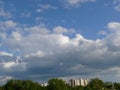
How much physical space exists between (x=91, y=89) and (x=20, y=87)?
4088 cm

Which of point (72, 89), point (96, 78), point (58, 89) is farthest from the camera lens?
point (96, 78)

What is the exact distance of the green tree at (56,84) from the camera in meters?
164

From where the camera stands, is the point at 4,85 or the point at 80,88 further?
the point at 80,88

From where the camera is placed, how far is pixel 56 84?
166 m

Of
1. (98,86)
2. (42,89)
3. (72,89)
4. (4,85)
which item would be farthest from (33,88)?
(98,86)

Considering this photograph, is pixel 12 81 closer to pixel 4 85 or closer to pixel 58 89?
pixel 4 85

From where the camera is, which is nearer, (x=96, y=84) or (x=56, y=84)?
(x=56, y=84)

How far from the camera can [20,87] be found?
Answer: 166 m

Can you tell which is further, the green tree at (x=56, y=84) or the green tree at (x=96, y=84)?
the green tree at (x=96, y=84)

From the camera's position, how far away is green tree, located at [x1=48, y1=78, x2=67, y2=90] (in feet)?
540

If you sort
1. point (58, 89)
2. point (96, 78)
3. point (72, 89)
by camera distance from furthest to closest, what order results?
point (96, 78) → point (72, 89) → point (58, 89)

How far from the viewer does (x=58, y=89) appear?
162 metres

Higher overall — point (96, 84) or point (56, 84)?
point (96, 84)

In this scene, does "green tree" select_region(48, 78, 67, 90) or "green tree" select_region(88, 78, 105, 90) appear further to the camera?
"green tree" select_region(88, 78, 105, 90)
